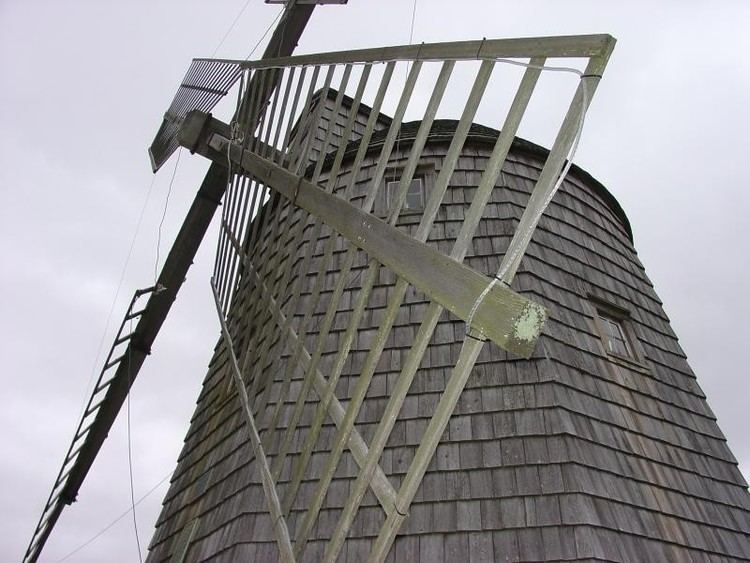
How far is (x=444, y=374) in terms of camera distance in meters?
4.74

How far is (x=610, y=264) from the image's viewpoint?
6332 mm

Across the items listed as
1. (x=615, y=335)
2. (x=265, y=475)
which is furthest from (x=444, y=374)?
(x=615, y=335)

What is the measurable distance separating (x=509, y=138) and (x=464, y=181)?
13.0 feet

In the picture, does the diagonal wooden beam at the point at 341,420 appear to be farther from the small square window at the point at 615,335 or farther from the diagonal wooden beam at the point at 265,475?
the small square window at the point at 615,335

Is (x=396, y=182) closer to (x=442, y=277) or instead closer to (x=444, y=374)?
(x=444, y=374)

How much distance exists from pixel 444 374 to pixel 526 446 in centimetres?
86

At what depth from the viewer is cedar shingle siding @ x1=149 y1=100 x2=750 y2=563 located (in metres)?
3.98

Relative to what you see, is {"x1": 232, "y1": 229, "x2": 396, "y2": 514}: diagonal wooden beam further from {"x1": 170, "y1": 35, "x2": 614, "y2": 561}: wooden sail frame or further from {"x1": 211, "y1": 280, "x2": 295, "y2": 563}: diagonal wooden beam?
{"x1": 211, "y1": 280, "x2": 295, "y2": 563}: diagonal wooden beam

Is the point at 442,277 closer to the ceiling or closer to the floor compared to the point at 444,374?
closer to the floor

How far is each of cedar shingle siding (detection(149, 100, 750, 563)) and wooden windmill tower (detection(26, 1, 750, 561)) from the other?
0.02 metres

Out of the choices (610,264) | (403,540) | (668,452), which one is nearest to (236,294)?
(403,540)

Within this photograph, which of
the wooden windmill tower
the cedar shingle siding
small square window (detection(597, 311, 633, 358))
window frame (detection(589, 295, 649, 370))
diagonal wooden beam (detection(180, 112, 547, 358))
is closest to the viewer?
diagonal wooden beam (detection(180, 112, 547, 358))

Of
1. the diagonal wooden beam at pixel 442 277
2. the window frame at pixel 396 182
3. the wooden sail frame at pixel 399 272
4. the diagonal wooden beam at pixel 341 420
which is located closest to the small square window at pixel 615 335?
the window frame at pixel 396 182

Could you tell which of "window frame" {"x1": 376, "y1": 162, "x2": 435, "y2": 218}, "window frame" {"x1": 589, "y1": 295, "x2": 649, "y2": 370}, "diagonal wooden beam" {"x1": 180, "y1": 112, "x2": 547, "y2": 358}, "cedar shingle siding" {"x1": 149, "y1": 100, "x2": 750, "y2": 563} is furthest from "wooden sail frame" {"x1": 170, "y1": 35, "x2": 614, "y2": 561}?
"window frame" {"x1": 589, "y1": 295, "x2": 649, "y2": 370}
